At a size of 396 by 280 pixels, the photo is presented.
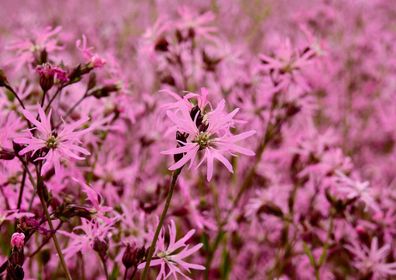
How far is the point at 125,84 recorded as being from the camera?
5.11 feet

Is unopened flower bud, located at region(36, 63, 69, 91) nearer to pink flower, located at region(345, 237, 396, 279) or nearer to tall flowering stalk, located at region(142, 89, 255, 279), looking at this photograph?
tall flowering stalk, located at region(142, 89, 255, 279)

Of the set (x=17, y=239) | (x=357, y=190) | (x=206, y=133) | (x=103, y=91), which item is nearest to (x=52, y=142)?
(x=17, y=239)

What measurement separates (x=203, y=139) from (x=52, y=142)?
0.96ft

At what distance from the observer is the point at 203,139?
3.39ft

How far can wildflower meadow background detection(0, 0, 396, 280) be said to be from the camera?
1.06m

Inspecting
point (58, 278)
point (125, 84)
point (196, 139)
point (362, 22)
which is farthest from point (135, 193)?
point (362, 22)

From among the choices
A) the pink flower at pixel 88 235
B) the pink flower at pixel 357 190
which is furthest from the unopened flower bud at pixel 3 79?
the pink flower at pixel 357 190

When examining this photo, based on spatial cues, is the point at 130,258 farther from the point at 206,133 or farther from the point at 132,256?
the point at 206,133

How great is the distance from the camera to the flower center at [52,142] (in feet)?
3.41

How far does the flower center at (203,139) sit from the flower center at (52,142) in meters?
0.27

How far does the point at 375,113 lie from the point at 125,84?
2.08 meters

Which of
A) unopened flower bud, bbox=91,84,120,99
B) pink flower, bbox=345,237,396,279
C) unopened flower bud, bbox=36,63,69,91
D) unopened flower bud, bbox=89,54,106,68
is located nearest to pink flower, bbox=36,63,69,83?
unopened flower bud, bbox=36,63,69,91

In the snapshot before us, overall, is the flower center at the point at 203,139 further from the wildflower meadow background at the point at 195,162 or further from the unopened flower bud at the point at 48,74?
the unopened flower bud at the point at 48,74

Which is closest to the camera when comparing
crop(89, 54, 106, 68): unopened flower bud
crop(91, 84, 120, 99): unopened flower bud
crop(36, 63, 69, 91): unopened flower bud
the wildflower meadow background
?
the wildflower meadow background
